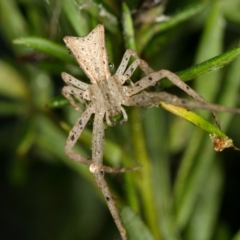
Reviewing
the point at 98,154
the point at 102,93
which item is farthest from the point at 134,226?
the point at 102,93

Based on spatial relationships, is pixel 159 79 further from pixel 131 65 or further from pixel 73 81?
pixel 73 81

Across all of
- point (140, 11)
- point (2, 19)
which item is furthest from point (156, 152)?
point (2, 19)

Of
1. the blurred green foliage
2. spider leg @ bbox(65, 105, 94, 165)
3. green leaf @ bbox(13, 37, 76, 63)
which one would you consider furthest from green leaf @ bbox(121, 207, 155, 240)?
green leaf @ bbox(13, 37, 76, 63)

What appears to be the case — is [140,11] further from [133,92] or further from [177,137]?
[177,137]

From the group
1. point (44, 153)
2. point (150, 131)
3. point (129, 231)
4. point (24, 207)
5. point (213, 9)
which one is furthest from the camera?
point (24, 207)

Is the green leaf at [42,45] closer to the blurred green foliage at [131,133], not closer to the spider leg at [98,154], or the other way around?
the blurred green foliage at [131,133]

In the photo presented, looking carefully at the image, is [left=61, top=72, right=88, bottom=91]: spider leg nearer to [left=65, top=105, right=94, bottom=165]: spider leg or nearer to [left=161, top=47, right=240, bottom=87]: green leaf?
[left=65, top=105, right=94, bottom=165]: spider leg
